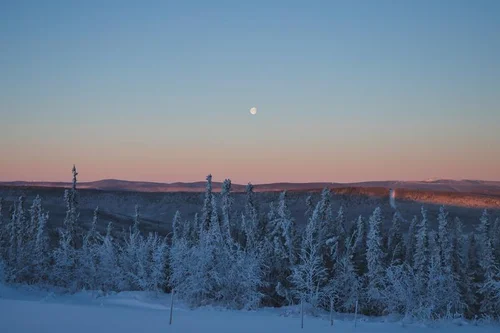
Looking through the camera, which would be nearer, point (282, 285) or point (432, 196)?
point (282, 285)

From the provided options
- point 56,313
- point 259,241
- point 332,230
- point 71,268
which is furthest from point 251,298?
point 71,268

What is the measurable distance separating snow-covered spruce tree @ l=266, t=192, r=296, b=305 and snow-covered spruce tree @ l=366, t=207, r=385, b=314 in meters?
5.27

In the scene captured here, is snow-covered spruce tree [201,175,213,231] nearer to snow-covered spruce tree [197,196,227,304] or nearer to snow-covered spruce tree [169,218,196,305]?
snow-covered spruce tree [197,196,227,304]

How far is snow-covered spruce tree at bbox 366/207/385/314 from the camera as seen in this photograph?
35.5 meters

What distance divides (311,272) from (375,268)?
5379 millimetres

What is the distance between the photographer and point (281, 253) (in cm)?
3750

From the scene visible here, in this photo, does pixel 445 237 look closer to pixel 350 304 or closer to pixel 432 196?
pixel 350 304

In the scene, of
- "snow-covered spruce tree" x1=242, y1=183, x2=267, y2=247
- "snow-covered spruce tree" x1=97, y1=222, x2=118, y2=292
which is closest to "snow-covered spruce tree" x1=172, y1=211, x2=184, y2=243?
"snow-covered spruce tree" x1=97, y1=222, x2=118, y2=292

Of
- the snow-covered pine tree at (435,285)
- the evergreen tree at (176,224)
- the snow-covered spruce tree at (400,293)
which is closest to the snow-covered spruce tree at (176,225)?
the evergreen tree at (176,224)

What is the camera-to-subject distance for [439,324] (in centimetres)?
2930

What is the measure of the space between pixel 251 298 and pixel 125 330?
13605mm

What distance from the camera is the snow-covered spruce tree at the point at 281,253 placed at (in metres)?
36.8

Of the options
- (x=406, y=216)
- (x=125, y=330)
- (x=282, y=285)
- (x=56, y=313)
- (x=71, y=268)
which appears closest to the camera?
(x=125, y=330)

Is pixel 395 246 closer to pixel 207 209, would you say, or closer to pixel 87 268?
pixel 207 209
